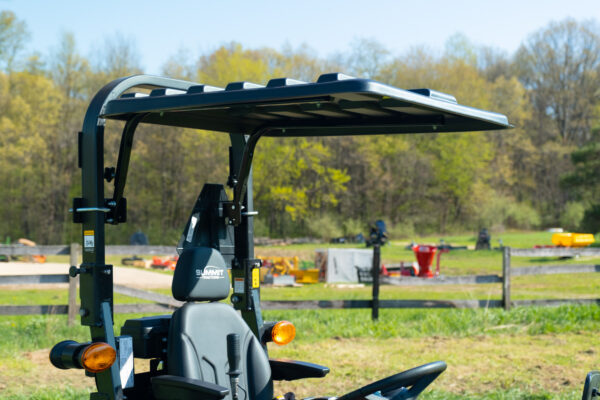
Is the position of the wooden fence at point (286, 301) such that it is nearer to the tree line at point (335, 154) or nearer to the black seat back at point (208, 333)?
the black seat back at point (208, 333)

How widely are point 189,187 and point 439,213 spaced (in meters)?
18.3

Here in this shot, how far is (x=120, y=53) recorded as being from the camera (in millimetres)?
45188

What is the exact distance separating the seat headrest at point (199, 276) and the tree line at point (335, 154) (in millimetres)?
30326

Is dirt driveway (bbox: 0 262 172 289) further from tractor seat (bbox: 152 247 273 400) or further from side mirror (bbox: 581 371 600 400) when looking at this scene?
side mirror (bbox: 581 371 600 400)

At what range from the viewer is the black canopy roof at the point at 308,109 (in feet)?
9.59

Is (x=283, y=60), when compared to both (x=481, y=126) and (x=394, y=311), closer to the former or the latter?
(x=394, y=311)

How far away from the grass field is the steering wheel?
3.08 meters

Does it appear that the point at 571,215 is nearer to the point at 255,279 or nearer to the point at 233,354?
the point at 255,279

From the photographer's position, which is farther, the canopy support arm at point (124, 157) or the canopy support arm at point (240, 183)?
the canopy support arm at point (240, 183)

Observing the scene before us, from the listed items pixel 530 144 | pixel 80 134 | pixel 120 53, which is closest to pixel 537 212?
pixel 530 144

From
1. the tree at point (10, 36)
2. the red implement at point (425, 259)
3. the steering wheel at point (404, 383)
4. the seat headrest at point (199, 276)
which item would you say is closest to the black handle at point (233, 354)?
the seat headrest at point (199, 276)

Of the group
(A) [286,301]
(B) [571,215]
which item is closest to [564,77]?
(B) [571,215]

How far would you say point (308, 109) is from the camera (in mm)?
3646

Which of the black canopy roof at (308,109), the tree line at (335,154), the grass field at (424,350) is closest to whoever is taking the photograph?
the black canopy roof at (308,109)
